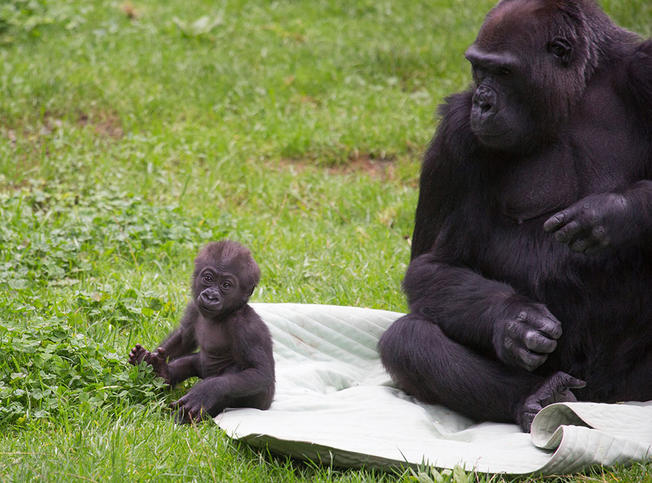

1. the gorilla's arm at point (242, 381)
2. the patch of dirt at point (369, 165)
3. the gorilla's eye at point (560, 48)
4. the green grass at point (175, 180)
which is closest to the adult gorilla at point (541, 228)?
the gorilla's eye at point (560, 48)

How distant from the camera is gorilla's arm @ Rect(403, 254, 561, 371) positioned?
11.4 feet

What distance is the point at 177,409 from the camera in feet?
12.4

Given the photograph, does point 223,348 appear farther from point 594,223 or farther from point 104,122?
point 104,122

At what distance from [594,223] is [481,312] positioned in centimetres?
60

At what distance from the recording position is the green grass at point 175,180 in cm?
359

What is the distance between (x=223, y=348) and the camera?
3.97 meters

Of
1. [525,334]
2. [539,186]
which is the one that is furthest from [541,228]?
[525,334]

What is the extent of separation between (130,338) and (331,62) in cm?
505

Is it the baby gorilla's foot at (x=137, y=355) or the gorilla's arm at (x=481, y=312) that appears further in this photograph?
the baby gorilla's foot at (x=137, y=355)

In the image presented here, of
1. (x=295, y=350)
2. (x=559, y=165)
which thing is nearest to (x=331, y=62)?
(x=295, y=350)

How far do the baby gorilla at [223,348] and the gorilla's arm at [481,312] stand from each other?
684mm

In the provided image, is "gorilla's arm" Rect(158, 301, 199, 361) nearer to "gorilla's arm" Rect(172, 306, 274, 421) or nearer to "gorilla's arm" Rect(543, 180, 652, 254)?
"gorilla's arm" Rect(172, 306, 274, 421)

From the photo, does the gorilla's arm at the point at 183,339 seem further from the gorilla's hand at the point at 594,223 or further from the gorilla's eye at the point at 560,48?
the gorilla's eye at the point at 560,48

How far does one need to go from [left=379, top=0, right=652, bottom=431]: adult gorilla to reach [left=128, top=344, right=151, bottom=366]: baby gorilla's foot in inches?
39.5
